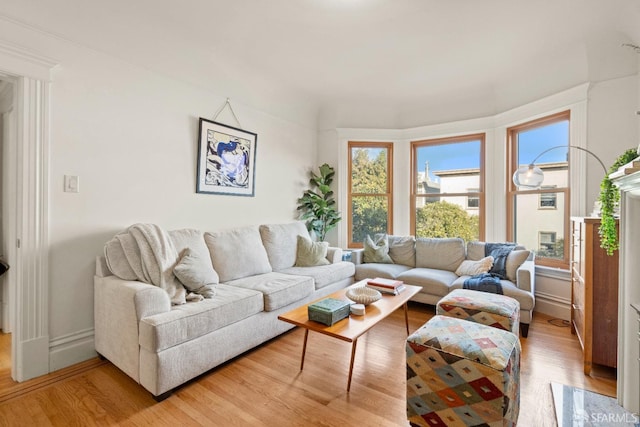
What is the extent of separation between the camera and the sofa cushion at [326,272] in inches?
124

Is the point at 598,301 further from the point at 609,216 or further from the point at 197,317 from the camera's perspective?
the point at 197,317

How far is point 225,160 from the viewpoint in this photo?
3.29m

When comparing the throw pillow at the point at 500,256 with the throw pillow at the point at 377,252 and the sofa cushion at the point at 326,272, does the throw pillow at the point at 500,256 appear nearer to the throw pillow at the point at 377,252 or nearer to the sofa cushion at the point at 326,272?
the throw pillow at the point at 377,252

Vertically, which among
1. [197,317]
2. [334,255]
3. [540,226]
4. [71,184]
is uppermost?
[71,184]

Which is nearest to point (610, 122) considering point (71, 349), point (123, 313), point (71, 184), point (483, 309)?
point (483, 309)

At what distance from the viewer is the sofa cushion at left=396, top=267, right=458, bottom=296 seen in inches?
123

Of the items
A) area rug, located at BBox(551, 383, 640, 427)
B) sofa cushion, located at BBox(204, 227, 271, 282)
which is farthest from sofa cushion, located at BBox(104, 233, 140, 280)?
area rug, located at BBox(551, 383, 640, 427)

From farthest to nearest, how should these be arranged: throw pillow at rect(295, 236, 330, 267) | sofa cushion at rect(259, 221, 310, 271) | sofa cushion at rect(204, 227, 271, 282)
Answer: throw pillow at rect(295, 236, 330, 267) → sofa cushion at rect(259, 221, 310, 271) → sofa cushion at rect(204, 227, 271, 282)

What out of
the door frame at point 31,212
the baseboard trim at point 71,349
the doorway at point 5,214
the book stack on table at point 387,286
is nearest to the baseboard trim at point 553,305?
the book stack on table at point 387,286

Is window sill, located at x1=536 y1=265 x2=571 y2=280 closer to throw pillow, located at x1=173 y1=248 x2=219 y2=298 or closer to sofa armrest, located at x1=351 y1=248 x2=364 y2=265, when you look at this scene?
sofa armrest, located at x1=351 y1=248 x2=364 y2=265

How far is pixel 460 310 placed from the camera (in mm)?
2240

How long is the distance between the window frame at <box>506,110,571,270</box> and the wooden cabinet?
4.08ft

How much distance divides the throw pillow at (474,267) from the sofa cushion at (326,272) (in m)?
1.24

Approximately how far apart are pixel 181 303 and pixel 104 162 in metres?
1.29
